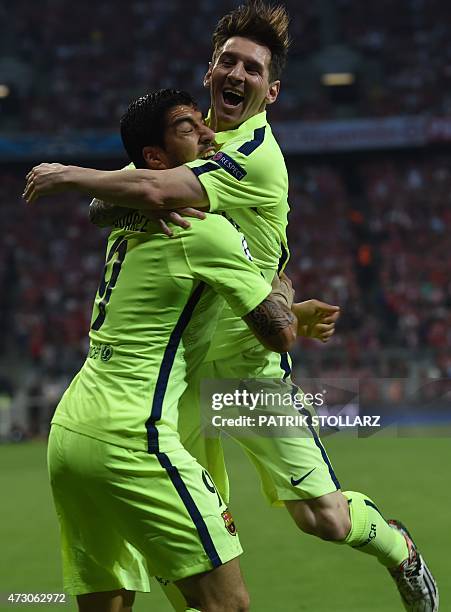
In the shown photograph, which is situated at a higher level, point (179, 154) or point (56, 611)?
point (179, 154)

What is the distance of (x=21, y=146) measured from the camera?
25312 mm

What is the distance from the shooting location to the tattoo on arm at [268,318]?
11.2 ft

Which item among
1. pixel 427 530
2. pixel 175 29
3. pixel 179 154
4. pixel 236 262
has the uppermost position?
pixel 175 29

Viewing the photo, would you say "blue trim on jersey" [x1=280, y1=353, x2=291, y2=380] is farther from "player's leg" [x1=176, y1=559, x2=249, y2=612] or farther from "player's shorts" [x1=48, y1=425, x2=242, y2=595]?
"player's leg" [x1=176, y1=559, x2=249, y2=612]

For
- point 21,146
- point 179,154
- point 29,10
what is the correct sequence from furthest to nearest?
point 29,10 → point 21,146 → point 179,154

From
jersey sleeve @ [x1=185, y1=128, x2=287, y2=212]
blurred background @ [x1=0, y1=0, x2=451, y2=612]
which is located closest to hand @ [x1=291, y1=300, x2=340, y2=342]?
jersey sleeve @ [x1=185, y1=128, x2=287, y2=212]

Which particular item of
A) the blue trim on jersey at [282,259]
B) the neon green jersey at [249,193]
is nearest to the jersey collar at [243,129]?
the neon green jersey at [249,193]

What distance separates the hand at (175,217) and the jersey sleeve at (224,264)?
31 mm

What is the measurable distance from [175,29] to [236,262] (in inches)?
964

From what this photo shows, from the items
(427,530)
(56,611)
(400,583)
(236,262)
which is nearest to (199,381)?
(236,262)

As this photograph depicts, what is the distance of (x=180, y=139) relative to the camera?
356 cm

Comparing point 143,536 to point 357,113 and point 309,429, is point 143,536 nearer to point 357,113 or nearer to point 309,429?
point 309,429

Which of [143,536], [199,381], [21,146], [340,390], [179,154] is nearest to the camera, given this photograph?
[143,536]

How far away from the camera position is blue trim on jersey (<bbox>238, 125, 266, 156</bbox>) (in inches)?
153
